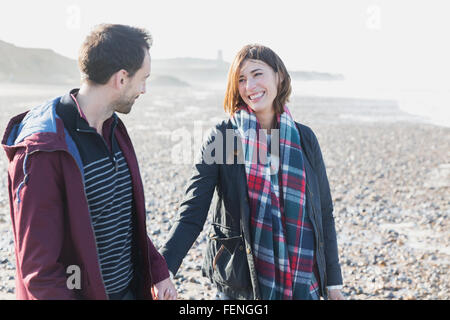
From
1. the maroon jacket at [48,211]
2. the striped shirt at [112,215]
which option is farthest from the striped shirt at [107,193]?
the maroon jacket at [48,211]

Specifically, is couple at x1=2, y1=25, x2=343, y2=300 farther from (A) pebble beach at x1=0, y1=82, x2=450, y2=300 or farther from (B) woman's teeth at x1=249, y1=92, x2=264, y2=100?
(A) pebble beach at x1=0, y1=82, x2=450, y2=300

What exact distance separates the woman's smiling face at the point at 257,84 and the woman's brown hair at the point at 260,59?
1.3 inches

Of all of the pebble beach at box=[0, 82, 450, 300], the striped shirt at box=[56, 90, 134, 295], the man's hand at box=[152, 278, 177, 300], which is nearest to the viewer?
the striped shirt at box=[56, 90, 134, 295]

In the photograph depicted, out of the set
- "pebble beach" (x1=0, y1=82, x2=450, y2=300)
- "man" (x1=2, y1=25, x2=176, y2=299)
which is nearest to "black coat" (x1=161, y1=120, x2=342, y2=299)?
"man" (x1=2, y1=25, x2=176, y2=299)

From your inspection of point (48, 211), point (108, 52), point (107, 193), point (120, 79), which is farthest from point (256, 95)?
point (48, 211)

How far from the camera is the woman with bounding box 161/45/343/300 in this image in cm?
316

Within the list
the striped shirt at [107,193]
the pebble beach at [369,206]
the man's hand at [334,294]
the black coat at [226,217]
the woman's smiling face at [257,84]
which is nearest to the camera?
the striped shirt at [107,193]

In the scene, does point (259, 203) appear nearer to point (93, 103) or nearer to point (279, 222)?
point (279, 222)

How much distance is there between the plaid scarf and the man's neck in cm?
104

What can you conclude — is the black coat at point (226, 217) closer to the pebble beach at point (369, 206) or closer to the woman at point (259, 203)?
the woman at point (259, 203)

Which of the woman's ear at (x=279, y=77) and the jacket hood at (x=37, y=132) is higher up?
the woman's ear at (x=279, y=77)

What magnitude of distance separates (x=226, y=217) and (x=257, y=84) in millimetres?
997

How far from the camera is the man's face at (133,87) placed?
2782 mm
